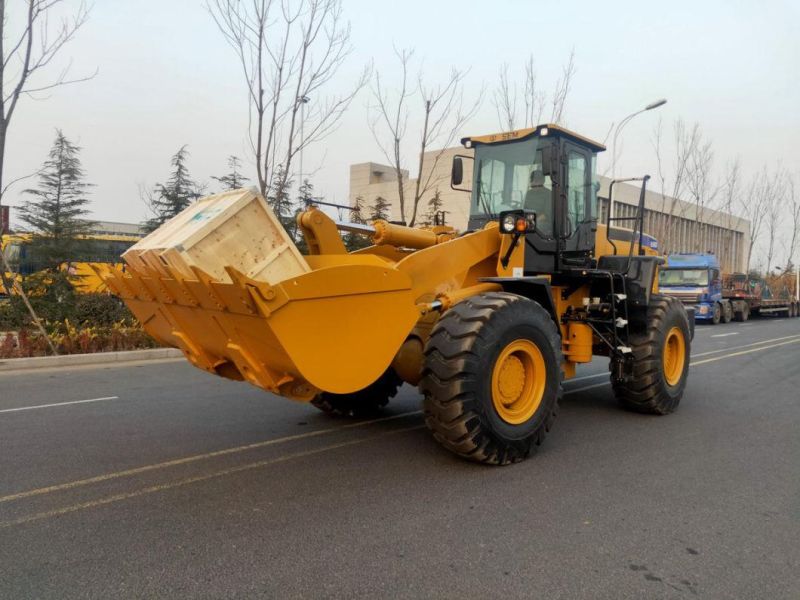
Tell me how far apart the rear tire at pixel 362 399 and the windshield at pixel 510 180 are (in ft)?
6.78

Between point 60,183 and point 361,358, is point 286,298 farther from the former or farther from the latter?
point 60,183

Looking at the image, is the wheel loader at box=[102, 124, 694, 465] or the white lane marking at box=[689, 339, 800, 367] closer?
the wheel loader at box=[102, 124, 694, 465]

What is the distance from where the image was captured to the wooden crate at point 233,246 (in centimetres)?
402

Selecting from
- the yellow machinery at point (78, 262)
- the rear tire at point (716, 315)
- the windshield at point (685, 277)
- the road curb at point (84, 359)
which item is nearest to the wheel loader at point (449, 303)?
the road curb at point (84, 359)

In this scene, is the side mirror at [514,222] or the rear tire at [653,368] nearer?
the side mirror at [514,222]

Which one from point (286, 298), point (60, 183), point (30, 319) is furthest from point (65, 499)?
point (60, 183)

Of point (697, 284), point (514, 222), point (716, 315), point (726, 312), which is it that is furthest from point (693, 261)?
point (514, 222)

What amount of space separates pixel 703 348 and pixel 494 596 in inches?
544

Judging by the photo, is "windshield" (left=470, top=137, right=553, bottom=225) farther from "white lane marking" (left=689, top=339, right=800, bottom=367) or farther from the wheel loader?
"white lane marking" (left=689, top=339, right=800, bottom=367)

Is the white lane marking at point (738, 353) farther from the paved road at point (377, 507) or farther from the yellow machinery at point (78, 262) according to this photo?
the yellow machinery at point (78, 262)

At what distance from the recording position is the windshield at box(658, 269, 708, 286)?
80.7ft

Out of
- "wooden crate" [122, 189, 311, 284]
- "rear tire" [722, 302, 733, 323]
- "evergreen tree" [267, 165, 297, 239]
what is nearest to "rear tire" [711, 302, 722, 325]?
"rear tire" [722, 302, 733, 323]

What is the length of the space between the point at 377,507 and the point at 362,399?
2.42m

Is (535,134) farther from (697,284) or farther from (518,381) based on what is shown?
(697,284)
